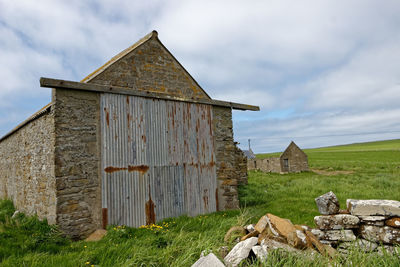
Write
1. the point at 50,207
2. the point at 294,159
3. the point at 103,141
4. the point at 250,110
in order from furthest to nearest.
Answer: the point at 294,159
the point at 250,110
the point at 103,141
the point at 50,207

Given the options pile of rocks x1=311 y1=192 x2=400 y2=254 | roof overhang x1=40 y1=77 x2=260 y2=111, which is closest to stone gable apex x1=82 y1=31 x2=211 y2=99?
roof overhang x1=40 y1=77 x2=260 y2=111

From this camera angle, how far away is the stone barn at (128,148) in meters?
6.77

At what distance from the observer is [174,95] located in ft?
30.1

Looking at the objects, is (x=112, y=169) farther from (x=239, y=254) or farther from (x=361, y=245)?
(x=361, y=245)

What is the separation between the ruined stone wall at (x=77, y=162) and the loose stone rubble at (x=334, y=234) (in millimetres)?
4121

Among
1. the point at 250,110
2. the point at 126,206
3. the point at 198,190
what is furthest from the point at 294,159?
the point at 126,206

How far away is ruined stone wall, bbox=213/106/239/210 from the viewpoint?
31.7ft

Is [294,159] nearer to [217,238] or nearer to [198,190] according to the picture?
[198,190]

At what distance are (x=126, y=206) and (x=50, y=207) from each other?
1921 mm

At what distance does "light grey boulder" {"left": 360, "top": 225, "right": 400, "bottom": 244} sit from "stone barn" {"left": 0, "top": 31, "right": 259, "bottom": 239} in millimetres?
5188

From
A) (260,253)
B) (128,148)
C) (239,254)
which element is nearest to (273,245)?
(260,253)

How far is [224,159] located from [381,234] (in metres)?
5.81

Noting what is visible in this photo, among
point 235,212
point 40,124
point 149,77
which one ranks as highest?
point 149,77

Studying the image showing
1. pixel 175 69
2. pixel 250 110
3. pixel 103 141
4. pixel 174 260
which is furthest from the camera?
pixel 250 110
